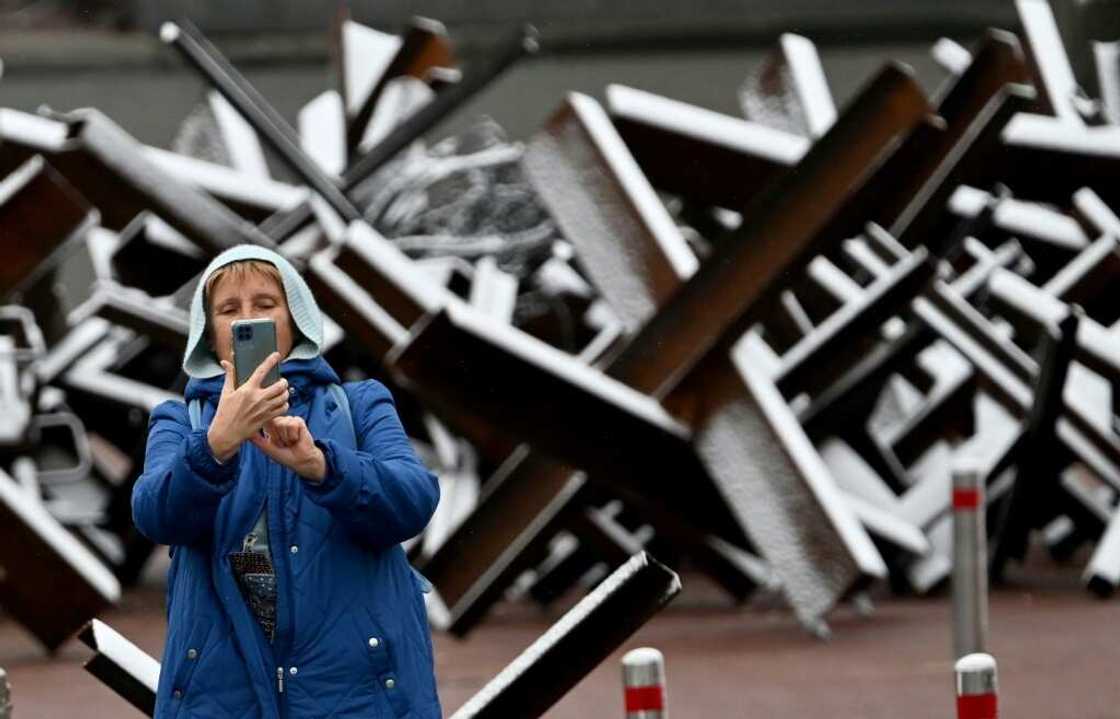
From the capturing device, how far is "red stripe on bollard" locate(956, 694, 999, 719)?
4512 mm

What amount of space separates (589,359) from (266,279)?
6181 mm

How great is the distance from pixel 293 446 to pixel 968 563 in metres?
4.65

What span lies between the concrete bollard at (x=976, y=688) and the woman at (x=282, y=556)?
1023 mm

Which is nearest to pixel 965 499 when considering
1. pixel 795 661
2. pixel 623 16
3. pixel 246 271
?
pixel 795 661

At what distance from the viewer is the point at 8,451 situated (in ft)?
34.5

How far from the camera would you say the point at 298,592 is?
4.17 metres

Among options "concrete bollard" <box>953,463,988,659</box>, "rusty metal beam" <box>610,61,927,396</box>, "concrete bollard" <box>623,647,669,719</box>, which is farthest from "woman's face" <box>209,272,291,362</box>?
"rusty metal beam" <box>610,61,927,396</box>

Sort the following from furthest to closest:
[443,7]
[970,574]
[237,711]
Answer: [443,7]
[970,574]
[237,711]

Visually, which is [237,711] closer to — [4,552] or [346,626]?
[346,626]

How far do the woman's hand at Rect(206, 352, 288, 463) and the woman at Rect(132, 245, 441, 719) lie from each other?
0.13 metres

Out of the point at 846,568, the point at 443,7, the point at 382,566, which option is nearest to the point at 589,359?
the point at 846,568

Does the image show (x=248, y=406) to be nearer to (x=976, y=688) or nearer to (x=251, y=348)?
(x=251, y=348)

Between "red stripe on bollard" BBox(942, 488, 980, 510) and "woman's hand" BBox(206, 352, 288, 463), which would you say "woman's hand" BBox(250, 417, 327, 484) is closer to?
"woman's hand" BBox(206, 352, 288, 463)

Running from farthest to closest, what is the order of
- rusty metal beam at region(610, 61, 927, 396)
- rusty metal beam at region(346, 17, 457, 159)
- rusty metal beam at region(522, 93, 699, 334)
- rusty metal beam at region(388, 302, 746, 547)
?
rusty metal beam at region(346, 17, 457, 159)
rusty metal beam at region(522, 93, 699, 334)
rusty metal beam at region(610, 61, 927, 396)
rusty metal beam at region(388, 302, 746, 547)
